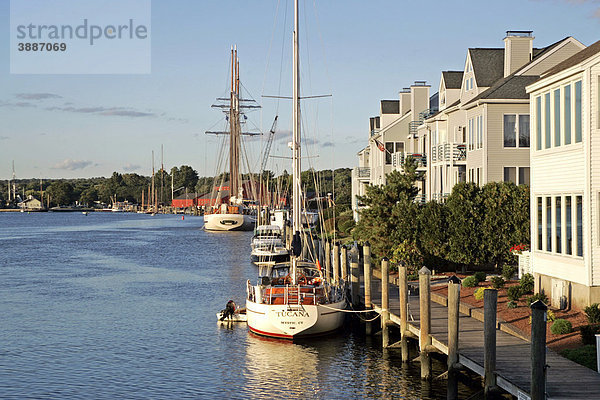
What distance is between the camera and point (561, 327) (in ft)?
76.9

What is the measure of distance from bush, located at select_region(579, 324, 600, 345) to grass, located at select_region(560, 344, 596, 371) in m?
0.71

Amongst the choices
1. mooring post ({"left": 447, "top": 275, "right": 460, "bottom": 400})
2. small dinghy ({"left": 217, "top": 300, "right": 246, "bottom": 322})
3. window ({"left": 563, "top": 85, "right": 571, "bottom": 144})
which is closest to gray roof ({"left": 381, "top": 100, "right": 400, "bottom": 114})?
small dinghy ({"left": 217, "top": 300, "right": 246, "bottom": 322})

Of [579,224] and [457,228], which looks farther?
[457,228]

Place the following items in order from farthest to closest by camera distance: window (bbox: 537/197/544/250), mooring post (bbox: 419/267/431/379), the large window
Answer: the large window < window (bbox: 537/197/544/250) < mooring post (bbox: 419/267/431/379)

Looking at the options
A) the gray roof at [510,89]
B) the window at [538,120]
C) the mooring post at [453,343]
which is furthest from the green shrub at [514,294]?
the gray roof at [510,89]

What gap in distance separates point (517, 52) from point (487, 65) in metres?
2.07

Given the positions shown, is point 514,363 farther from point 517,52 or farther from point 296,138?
point 517,52

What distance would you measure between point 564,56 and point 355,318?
22.0 m

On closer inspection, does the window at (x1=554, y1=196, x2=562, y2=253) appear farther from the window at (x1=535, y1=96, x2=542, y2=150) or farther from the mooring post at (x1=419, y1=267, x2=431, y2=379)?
the mooring post at (x1=419, y1=267, x2=431, y2=379)

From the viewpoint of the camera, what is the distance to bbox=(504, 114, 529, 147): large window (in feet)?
144

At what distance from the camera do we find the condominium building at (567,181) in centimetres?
2469

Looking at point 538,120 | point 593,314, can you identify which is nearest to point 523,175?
point 538,120

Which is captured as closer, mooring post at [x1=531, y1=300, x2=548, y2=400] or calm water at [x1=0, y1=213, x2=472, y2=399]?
mooring post at [x1=531, y1=300, x2=548, y2=400]

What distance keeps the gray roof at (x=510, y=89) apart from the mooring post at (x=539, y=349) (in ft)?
93.7
